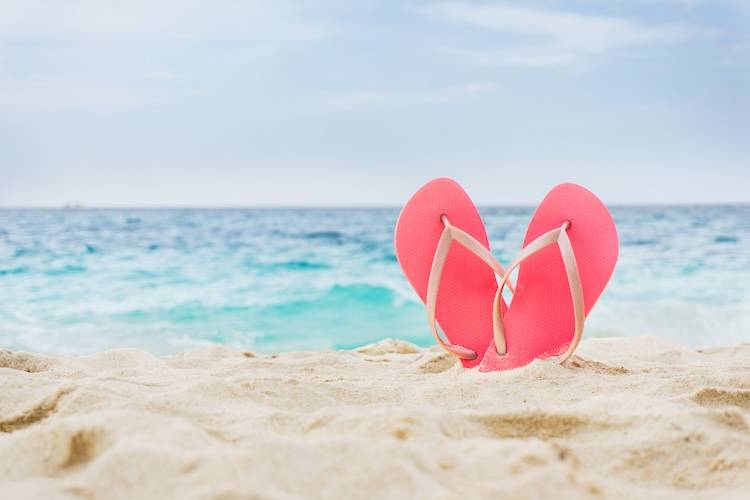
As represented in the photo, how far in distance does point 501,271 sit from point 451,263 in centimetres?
27

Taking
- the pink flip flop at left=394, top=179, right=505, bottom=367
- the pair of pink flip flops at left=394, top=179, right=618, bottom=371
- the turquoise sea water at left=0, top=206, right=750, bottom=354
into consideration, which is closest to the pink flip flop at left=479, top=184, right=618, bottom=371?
the pair of pink flip flops at left=394, top=179, right=618, bottom=371

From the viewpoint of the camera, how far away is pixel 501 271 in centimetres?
206

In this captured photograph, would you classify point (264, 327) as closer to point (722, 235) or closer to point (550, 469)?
point (550, 469)

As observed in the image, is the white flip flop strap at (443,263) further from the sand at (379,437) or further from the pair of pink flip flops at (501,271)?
the sand at (379,437)

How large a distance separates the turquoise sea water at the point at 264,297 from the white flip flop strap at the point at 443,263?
8.22 feet

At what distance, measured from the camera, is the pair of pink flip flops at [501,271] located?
82.0 inches

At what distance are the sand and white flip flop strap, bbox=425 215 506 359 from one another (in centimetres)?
16

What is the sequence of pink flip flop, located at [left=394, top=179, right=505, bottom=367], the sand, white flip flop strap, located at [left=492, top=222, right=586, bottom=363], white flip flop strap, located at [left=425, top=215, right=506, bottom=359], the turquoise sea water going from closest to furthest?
1. the sand
2. white flip flop strap, located at [left=492, top=222, right=586, bottom=363]
3. white flip flop strap, located at [left=425, top=215, right=506, bottom=359]
4. pink flip flop, located at [left=394, top=179, right=505, bottom=367]
5. the turquoise sea water

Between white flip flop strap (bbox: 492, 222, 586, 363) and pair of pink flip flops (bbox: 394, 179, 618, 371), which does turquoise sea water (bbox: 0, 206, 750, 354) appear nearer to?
pair of pink flip flops (bbox: 394, 179, 618, 371)

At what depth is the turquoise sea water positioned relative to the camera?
4.77 meters

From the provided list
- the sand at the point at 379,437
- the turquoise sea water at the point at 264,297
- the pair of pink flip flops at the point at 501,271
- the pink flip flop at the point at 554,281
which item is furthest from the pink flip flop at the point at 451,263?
the turquoise sea water at the point at 264,297

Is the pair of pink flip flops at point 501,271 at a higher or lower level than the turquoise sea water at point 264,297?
higher

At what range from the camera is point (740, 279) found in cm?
720

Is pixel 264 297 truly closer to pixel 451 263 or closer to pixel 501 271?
pixel 451 263
